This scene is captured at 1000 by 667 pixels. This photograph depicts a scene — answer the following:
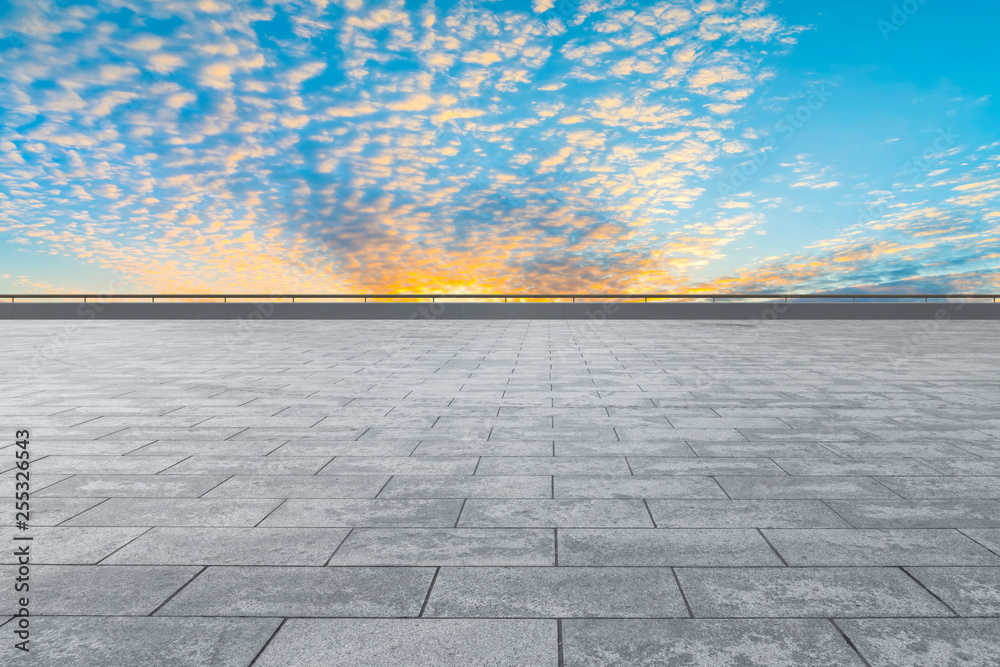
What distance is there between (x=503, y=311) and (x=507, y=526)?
849 inches

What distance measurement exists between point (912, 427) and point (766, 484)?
8.83ft

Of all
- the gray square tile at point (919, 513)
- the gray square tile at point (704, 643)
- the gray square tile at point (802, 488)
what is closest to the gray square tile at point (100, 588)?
the gray square tile at point (704, 643)

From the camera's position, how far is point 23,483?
410 centimetres

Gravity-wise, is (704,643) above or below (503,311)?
below

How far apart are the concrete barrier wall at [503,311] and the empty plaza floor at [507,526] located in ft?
54.9

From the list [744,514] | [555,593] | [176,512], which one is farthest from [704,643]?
[176,512]

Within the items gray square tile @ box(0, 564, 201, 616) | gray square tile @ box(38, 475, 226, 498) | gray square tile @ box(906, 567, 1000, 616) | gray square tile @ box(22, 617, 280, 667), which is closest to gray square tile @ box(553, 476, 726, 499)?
gray square tile @ box(906, 567, 1000, 616)

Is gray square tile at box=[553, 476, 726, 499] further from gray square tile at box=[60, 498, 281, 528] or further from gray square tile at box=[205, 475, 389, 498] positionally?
gray square tile at box=[60, 498, 281, 528]

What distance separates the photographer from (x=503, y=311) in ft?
81.7

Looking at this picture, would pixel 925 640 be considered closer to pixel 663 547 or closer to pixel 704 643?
pixel 704 643

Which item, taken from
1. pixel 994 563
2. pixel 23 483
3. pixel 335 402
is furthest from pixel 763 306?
pixel 23 483

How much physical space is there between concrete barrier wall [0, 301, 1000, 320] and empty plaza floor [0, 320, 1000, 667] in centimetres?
1672

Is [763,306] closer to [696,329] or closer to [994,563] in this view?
[696,329]

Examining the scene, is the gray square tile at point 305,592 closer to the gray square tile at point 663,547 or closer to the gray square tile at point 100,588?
the gray square tile at point 100,588
